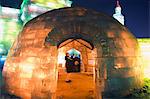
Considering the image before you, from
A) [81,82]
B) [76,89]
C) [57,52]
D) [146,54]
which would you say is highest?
[146,54]

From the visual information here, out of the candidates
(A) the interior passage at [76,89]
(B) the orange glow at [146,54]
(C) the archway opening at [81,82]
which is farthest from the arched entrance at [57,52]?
(B) the orange glow at [146,54]

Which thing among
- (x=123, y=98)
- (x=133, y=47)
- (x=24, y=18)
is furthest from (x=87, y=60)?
(x=24, y=18)

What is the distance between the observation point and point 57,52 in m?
9.56

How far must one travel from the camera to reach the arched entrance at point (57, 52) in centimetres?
941

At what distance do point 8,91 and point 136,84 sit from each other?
609 cm

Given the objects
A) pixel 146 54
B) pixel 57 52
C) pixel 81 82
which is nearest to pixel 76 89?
pixel 81 82

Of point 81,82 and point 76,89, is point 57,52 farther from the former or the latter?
point 81,82

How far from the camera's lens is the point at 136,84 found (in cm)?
1066

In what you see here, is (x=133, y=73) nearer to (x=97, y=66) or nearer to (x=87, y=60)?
(x=97, y=66)

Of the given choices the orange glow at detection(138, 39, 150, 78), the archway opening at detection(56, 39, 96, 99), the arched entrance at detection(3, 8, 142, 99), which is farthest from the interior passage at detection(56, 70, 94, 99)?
the orange glow at detection(138, 39, 150, 78)

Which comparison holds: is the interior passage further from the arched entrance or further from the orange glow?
the orange glow

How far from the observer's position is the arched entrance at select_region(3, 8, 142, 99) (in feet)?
30.9

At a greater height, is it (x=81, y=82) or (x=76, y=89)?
(x=81, y=82)

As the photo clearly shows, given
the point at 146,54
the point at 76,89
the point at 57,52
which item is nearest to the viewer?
the point at 57,52
